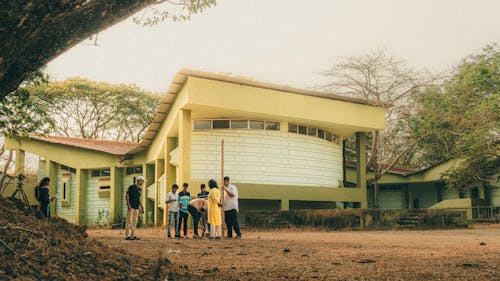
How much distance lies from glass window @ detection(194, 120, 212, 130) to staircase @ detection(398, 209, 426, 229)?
28.4ft

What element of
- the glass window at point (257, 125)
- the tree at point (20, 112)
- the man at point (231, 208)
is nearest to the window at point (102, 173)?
the glass window at point (257, 125)

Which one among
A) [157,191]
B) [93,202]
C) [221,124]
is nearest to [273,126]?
[221,124]

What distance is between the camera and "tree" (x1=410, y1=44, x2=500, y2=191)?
24.0m

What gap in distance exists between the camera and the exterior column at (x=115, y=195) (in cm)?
3069

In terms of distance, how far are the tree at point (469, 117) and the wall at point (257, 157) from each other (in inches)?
285

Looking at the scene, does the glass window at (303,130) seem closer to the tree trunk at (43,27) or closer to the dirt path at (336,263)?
the dirt path at (336,263)

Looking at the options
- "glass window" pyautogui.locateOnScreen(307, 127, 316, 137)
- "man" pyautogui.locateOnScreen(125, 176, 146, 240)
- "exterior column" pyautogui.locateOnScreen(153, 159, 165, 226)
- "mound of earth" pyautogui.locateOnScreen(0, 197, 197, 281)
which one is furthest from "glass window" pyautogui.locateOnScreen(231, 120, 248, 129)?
"mound of earth" pyautogui.locateOnScreen(0, 197, 197, 281)

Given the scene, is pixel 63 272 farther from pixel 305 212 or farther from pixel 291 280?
pixel 305 212

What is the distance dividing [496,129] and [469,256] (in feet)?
56.6

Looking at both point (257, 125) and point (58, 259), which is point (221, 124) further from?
point (58, 259)

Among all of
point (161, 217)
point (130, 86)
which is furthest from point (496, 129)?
point (130, 86)

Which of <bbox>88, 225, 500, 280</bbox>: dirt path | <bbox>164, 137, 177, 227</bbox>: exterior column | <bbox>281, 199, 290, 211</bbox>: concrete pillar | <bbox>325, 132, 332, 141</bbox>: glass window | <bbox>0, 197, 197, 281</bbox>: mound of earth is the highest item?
<bbox>325, 132, 332, 141</bbox>: glass window

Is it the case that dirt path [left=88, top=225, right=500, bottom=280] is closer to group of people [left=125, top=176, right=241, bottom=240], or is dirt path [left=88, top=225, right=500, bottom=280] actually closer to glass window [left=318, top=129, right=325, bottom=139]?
group of people [left=125, top=176, right=241, bottom=240]

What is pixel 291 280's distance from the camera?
20.2 feet
